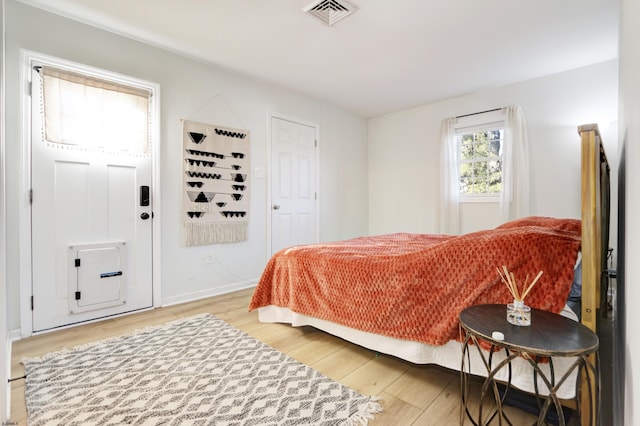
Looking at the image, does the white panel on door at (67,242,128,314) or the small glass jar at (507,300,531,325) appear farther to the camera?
the white panel on door at (67,242,128,314)

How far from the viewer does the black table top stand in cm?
93

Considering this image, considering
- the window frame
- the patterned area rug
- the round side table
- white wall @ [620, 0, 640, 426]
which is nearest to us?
white wall @ [620, 0, 640, 426]

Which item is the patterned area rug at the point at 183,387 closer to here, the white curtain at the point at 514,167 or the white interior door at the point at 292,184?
the white interior door at the point at 292,184

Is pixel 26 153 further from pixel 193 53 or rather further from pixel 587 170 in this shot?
pixel 587 170

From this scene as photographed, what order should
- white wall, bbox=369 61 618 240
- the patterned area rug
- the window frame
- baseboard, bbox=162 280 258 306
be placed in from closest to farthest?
1. the patterned area rug
2. baseboard, bbox=162 280 258 306
3. white wall, bbox=369 61 618 240
4. the window frame

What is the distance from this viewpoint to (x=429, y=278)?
1.59 m

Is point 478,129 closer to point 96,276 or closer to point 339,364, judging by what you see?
point 339,364

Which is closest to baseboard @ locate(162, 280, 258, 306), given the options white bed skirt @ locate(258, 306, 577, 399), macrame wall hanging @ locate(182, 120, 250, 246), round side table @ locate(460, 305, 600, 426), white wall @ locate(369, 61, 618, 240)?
macrame wall hanging @ locate(182, 120, 250, 246)

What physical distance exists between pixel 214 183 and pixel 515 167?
141 inches

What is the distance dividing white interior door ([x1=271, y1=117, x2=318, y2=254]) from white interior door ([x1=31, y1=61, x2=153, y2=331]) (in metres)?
1.52

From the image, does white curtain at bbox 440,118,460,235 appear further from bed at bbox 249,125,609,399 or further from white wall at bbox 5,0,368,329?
bed at bbox 249,125,609,399

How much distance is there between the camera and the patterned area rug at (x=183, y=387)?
136cm

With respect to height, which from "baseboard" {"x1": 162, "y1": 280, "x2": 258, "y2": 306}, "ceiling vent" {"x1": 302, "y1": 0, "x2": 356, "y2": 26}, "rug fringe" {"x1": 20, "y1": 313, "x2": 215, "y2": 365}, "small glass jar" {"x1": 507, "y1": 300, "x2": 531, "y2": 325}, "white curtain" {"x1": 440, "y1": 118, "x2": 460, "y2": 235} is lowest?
"rug fringe" {"x1": 20, "y1": 313, "x2": 215, "y2": 365}

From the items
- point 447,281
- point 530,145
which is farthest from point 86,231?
point 530,145
